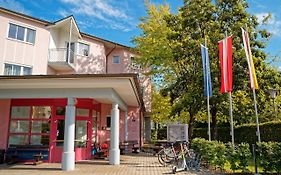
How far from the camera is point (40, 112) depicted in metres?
13.9

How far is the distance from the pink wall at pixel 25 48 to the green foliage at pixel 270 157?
1543cm

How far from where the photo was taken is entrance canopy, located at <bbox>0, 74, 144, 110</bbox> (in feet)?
35.8

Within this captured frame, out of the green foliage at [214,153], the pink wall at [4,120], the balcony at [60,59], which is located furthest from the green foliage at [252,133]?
the pink wall at [4,120]

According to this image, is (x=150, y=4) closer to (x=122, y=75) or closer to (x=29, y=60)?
(x=29, y=60)

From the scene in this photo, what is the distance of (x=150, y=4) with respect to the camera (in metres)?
24.5

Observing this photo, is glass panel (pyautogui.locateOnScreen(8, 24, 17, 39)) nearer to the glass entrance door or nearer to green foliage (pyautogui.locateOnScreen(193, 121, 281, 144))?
the glass entrance door

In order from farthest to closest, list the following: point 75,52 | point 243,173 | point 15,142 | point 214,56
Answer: point 75,52, point 214,56, point 15,142, point 243,173

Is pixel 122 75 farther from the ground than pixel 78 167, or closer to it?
farther from the ground

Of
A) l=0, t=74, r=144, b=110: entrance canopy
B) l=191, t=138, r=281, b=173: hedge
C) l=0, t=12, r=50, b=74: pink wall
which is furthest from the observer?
l=0, t=12, r=50, b=74: pink wall

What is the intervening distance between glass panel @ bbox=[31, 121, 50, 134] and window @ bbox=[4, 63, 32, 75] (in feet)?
19.9

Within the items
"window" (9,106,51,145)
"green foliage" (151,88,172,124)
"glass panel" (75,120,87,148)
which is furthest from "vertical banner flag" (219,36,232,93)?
"green foliage" (151,88,172,124)

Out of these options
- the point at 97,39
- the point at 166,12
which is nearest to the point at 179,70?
the point at 166,12

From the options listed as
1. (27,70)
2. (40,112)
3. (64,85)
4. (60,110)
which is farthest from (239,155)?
(27,70)

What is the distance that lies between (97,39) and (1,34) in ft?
28.5
